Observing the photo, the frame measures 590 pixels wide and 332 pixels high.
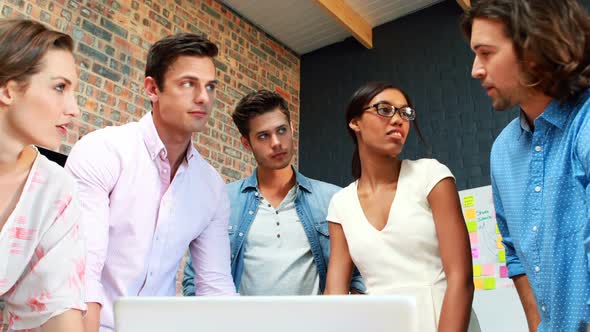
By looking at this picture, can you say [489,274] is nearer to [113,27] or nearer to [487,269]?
[487,269]

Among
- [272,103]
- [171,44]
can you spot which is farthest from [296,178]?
[171,44]

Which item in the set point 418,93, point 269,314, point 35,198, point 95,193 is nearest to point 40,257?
point 35,198

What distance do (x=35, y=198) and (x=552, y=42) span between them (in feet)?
4.24

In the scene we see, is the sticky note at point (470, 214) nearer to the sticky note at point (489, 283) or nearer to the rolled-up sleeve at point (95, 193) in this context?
the sticky note at point (489, 283)

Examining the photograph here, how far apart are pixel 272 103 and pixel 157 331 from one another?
68.3 inches

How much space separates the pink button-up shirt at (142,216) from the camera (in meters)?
1.66

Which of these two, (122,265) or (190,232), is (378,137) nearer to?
(190,232)

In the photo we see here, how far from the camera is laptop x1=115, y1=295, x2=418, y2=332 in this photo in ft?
2.26

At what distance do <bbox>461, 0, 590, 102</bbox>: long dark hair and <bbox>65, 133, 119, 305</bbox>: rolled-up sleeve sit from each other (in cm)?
120

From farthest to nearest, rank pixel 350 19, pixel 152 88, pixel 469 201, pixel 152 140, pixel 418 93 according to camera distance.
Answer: pixel 350 19, pixel 418 93, pixel 469 201, pixel 152 88, pixel 152 140

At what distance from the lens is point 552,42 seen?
139 cm

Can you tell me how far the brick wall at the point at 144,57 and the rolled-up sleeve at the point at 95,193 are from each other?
202 cm

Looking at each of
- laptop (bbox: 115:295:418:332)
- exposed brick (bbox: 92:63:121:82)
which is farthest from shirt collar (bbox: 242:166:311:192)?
exposed brick (bbox: 92:63:121:82)

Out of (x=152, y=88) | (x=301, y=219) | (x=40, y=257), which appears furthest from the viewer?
(x=301, y=219)
